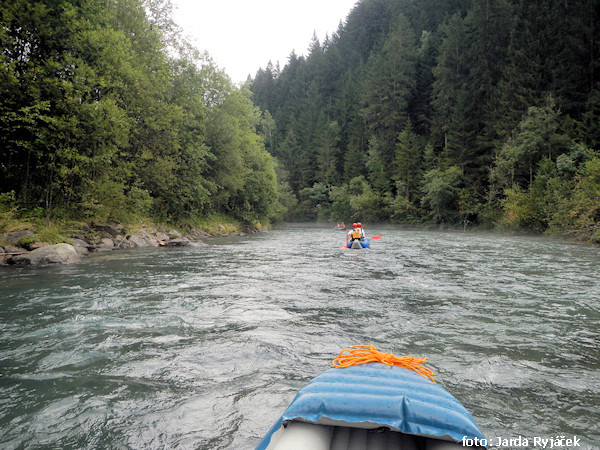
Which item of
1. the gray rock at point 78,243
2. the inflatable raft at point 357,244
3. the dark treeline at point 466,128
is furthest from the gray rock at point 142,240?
the dark treeline at point 466,128

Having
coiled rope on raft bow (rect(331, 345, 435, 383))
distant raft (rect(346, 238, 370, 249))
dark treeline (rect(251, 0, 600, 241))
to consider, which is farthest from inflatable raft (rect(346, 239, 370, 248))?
coiled rope on raft bow (rect(331, 345, 435, 383))

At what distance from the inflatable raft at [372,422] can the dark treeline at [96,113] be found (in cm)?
1230

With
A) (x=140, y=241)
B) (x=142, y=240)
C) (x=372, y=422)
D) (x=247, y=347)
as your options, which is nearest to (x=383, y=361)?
(x=372, y=422)

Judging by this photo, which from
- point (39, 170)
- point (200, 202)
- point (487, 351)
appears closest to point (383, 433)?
point (487, 351)

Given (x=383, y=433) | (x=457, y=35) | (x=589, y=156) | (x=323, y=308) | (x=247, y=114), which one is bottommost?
(x=323, y=308)

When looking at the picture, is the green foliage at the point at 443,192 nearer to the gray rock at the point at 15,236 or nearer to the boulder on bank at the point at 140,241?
the boulder on bank at the point at 140,241

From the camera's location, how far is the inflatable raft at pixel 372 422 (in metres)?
1.79

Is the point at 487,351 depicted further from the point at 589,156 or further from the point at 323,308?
the point at 589,156

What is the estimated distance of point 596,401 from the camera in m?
3.14

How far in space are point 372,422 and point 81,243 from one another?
13774 millimetres

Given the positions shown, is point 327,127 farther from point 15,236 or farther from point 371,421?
point 371,421

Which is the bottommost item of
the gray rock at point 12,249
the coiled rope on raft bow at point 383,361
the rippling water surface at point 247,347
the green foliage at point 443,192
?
the rippling water surface at point 247,347

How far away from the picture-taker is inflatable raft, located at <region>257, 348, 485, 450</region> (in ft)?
5.86

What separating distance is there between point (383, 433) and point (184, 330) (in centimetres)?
358
